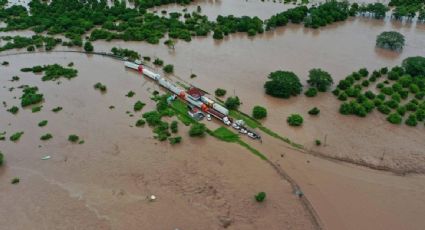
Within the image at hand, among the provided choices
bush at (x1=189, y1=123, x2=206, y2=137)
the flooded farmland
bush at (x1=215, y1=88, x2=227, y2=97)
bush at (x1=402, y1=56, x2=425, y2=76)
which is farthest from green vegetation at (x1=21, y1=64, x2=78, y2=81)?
bush at (x1=402, y1=56, x2=425, y2=76)

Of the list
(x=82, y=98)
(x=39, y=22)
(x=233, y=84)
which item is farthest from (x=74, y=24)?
(x=233, y=84)

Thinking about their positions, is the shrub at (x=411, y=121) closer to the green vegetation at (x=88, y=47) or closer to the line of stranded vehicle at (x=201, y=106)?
the line of stranded vehicle at (x=201, y=106)

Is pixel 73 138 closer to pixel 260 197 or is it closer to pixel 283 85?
pixel 260 197

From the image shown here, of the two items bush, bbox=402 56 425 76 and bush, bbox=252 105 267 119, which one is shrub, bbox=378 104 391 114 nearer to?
bush, bbox=402 56 425 76

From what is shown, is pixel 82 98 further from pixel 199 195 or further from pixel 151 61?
pixel 199 195

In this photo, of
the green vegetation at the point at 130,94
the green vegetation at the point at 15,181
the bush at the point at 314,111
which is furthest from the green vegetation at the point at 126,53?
the bush at the point at 314,111

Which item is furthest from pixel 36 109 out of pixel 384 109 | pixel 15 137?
pixel 384 109
